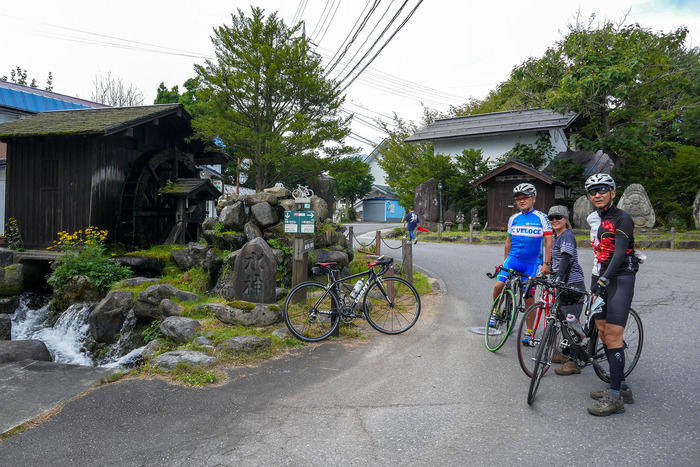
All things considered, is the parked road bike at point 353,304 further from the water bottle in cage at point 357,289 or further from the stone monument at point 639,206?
the stone monument at point 639,206

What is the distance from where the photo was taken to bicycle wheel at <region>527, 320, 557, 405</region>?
3.86 metres

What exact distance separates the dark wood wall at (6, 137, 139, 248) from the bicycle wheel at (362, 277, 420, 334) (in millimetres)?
10294

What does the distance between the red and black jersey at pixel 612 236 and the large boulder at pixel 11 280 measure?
45.4 feet

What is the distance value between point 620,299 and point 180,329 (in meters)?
5.50

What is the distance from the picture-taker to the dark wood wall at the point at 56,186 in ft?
42.7

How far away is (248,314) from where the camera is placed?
672cm

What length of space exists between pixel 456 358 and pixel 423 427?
75.1 inches

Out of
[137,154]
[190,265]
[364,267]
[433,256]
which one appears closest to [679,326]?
[364,267]

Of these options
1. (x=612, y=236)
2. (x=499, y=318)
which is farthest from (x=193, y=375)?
(x=612, y=236)

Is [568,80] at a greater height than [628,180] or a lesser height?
greater

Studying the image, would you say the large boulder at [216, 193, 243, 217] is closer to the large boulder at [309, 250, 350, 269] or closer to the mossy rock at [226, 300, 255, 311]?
the large boulder at [309, 250, 350, 269]

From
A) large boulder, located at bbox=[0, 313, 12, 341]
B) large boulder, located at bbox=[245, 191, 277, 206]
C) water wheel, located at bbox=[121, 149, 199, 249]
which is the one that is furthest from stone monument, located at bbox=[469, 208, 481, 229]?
large boulder, located at bbox=[0, 313, 12, 341]

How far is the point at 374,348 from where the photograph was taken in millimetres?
5867

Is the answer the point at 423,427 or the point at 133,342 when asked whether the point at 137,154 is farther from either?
the point at 423,427
